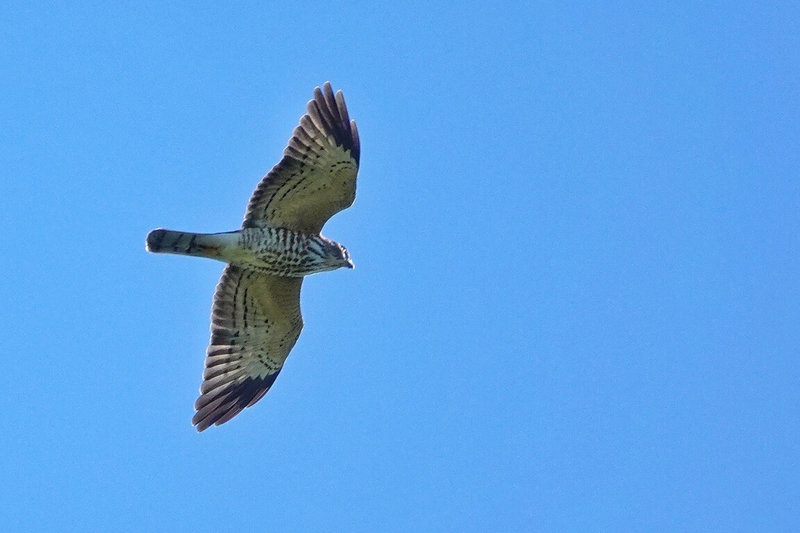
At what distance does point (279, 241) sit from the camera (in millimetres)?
13719

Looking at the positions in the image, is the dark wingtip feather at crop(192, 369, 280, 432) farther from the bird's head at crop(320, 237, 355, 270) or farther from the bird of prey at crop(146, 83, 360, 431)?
the bird's head at crop(320, 237, 355, 270)

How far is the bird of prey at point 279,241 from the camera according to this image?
13469 millimetres

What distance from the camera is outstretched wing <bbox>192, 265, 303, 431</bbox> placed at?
14500 mm

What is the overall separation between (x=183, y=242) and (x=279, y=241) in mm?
996

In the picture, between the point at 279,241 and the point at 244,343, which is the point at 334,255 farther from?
the point at 244,343

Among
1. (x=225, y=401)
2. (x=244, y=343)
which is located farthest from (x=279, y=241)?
(x=225, y=401)

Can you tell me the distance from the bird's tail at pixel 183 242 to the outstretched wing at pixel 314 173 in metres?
0.37

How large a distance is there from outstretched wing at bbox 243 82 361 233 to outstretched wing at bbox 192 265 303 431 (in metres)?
0.97

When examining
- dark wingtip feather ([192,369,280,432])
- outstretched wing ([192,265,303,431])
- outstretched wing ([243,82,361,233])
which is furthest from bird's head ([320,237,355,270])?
dark wingtip feather ([192,369,280,432])

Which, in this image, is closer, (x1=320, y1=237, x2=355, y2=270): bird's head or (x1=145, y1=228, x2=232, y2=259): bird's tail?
(x1=145, y1=228, x2=232, y2=259): bird's tail

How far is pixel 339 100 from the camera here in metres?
13.7

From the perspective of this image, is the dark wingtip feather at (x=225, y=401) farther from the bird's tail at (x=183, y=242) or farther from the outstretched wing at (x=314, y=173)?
the outstretched wing at (x=314, y=173)

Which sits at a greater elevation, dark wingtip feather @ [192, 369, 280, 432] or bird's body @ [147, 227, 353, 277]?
bird's body @ [147, 227, 353, 277]

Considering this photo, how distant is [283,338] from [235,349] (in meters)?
0.56
